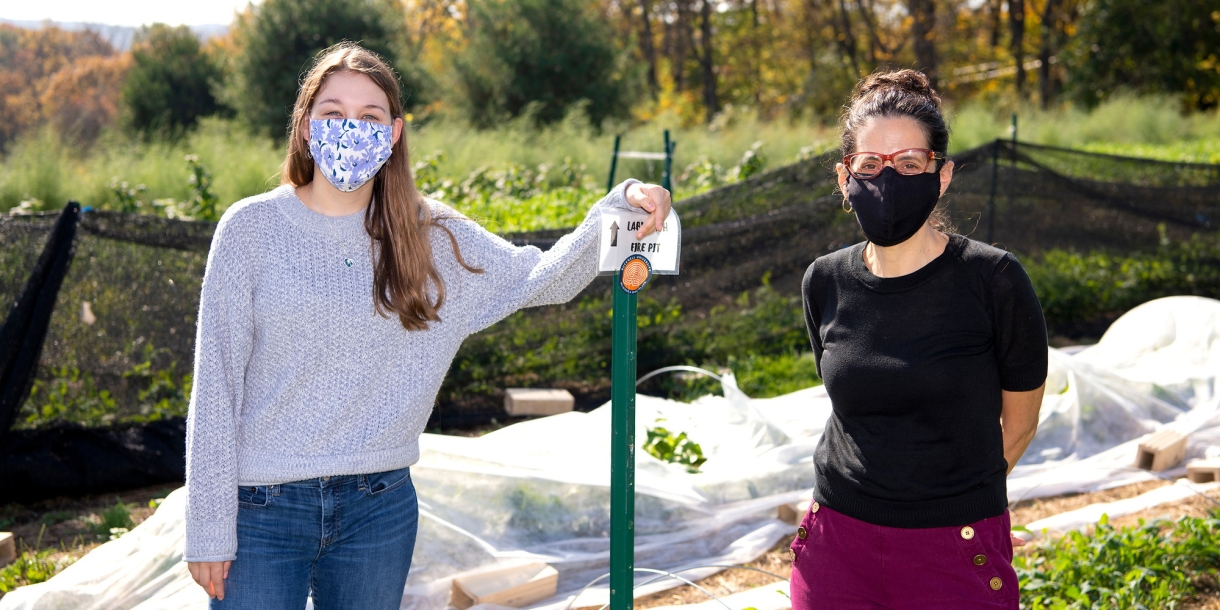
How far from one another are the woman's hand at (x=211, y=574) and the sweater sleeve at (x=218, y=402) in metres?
0.02

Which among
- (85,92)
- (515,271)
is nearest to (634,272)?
(515,271)

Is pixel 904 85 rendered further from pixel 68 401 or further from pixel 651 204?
pixel 68 401

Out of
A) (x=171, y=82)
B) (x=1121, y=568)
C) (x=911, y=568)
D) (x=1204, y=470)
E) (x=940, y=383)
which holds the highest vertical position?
(x=171, y=82)

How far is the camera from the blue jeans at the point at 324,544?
1.90 meters

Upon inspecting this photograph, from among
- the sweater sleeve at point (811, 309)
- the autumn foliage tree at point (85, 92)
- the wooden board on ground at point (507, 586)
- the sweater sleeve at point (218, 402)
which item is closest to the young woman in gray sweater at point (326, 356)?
the sweater sleeve at point (218, 402)

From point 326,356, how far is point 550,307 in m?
3.82

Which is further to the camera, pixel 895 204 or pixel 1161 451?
pixel 1161 451

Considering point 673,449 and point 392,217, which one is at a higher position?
point 392,217

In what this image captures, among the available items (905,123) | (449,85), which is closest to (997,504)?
(905,123)

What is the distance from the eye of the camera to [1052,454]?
498 cm

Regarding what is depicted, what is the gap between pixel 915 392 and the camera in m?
1.95

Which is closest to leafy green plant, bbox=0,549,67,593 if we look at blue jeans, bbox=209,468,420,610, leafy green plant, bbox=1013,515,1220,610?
blue jeans, bbox=209,468,420,610

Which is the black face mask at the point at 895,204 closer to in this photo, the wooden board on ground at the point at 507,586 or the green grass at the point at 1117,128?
the wooden board on ground at the point at 507,586

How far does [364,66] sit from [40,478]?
3.55 m
